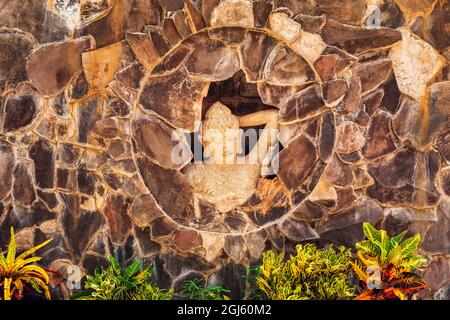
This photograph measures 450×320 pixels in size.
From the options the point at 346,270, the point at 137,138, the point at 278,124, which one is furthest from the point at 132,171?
the point at 346,270

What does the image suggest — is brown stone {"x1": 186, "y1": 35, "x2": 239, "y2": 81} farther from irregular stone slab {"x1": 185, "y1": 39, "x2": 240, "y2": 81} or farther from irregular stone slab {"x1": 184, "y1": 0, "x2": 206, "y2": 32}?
irregular stone slab {"x1": 184, "y1": 0, "x2": 206, "y2": 32}

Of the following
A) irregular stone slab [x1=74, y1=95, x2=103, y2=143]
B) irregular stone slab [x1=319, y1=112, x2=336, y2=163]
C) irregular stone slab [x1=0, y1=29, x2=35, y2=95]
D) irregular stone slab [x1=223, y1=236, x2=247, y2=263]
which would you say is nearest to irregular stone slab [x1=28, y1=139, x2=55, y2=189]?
irregular stone slab [x1=74, y1=95, x2=103, y2=143]

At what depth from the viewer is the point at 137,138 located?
6.30 metres

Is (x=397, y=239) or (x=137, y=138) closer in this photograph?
(x=397, y=239)

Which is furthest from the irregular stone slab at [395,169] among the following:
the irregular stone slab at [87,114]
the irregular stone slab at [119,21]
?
the irregular stone slab at [87,114]

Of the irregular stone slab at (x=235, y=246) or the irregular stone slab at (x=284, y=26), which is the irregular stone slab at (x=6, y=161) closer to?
the irregular stone slab at (x=235, y=246)

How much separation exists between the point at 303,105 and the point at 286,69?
341 millimetres

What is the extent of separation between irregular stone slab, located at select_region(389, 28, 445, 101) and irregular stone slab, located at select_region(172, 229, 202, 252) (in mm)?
2179

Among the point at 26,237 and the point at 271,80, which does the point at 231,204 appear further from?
the point at 26,237

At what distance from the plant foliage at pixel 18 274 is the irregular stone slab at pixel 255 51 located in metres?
2.31

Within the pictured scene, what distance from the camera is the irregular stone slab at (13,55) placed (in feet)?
20.7

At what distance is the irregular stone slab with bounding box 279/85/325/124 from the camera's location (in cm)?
618

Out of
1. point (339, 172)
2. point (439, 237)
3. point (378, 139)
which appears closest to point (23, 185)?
point (339, 172)
